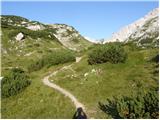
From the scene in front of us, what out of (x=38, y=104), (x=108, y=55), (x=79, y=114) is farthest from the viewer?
(x=108, y=55)

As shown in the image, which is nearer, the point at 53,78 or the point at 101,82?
the point at 101,82

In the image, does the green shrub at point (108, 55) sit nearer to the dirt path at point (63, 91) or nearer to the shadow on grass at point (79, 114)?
the dirt path at point (63, 91)

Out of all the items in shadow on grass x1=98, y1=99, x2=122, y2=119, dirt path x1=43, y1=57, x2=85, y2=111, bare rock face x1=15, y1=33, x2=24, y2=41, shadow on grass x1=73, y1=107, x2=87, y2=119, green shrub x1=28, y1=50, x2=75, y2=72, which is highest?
bare rock face x1=15, y1=33, x2=24, y2=41

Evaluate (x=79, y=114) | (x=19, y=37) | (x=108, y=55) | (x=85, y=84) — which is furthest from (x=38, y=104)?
(x=19, y=37)

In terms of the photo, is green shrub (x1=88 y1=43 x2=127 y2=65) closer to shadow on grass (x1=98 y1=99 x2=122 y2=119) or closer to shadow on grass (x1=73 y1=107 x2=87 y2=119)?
shadow on grass (x1=98 y1=99 x2=122 y2=119)

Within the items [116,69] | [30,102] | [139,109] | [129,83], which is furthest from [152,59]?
[139,109]

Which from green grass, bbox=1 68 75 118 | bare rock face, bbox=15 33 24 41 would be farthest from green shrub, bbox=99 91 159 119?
bare rock face, bbox=15 33 24 41

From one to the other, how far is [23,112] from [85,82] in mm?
11657

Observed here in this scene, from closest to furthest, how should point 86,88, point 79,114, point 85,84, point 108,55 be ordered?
point 79,114
point 86,88
point 85,84
point 108,55

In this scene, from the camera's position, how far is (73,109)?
32062 millimetres

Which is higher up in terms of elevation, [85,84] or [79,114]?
[85,84]

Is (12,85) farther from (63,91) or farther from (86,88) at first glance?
(86,88)

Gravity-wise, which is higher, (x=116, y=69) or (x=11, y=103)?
(x=116, y=69)

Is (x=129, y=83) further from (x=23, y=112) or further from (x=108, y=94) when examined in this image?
(x=23, y=112)
